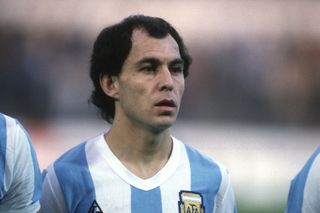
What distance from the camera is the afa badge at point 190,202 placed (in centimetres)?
304

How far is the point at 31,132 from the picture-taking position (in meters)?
6.80

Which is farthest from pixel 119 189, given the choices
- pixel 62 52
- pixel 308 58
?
pixel 308 58

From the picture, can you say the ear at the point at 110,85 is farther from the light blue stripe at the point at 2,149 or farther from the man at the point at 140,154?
the light blue stripe at the point at 2,149

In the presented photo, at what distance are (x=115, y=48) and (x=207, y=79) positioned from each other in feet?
13.4

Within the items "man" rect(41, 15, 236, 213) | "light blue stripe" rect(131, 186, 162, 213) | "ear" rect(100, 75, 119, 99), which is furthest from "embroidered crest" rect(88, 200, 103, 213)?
"ear" rect(100, 75, 119, 99)

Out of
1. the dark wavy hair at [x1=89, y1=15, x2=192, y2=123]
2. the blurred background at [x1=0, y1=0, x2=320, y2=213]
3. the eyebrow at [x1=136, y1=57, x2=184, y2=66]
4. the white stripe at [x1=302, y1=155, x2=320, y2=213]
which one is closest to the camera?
the white stripe at [x1=302, y1=155, x2=320, y2=213]

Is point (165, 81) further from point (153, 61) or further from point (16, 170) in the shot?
point (16, 170)

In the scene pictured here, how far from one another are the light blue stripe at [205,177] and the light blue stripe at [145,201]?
0.16 metres

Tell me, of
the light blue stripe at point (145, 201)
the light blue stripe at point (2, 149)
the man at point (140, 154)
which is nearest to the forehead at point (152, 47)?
the man at point (140, 154)

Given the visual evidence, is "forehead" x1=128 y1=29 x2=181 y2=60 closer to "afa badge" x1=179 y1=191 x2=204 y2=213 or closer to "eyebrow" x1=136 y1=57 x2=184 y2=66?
"eyebrow" x1=136 y1=57 x2=184 y2=66

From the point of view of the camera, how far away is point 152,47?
309 centimetres

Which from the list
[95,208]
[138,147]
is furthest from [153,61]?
[95,208]

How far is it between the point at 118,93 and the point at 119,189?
0.39 m

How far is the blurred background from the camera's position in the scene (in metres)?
6.85
